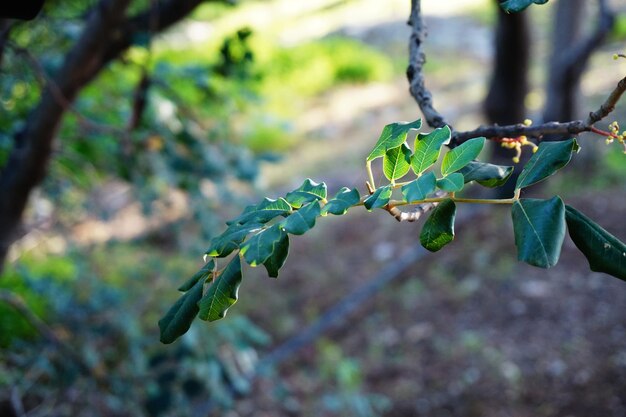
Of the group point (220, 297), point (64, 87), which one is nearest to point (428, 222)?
point (220, 297)

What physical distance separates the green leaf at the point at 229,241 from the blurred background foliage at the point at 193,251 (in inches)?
43.7

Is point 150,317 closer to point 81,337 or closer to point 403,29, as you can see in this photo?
point 81,337

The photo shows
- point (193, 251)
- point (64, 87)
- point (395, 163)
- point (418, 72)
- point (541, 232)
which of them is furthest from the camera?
point (193, 251)

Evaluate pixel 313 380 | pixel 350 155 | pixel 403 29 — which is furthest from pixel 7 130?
pixel 403 29

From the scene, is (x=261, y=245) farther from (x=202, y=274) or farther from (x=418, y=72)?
(x=418, y=72)

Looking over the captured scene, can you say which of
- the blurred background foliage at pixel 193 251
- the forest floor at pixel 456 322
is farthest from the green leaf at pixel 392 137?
the forest floor at pixel 456 322

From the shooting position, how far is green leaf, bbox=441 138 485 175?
0.63 metres

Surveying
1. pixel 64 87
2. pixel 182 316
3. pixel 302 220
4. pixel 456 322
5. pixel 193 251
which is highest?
pixel 302 220

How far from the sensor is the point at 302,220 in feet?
1.91

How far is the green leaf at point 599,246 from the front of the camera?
1.94 ft

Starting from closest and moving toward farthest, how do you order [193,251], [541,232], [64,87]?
[541,232]
[64,87]
[193,251]

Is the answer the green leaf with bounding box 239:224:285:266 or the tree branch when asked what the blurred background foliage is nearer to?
the tree branch

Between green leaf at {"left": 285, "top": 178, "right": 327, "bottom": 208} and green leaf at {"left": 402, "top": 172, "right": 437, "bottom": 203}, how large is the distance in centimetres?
9

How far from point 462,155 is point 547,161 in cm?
8
